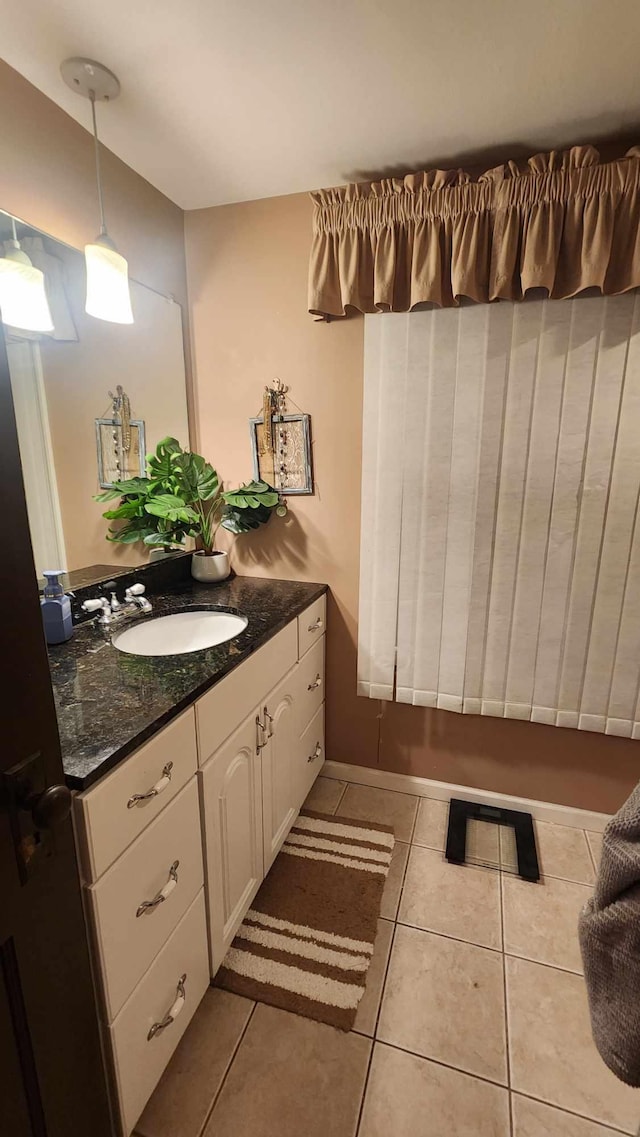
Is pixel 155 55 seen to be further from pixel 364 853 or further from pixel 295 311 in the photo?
pixel 364 853

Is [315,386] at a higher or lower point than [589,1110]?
higher

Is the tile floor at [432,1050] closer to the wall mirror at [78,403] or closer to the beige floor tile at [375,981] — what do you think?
the beige floor tile at [375,981]

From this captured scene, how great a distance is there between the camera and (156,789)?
917mm

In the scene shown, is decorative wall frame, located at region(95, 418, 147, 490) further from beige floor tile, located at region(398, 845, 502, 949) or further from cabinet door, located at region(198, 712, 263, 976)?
beige floor tile, located at region(398, 845, 502, 949)

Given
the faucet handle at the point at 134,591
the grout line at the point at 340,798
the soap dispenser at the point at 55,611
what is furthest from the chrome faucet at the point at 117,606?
the grout line at the point at 340,798

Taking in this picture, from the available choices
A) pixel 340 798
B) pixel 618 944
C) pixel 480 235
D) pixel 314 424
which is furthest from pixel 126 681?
pixel 480 235

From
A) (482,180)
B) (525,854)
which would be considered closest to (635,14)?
(482,180)

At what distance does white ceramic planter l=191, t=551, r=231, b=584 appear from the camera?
1859mm

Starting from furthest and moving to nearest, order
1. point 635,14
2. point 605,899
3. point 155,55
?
point 155,55 → point 635,14 → point 605,899

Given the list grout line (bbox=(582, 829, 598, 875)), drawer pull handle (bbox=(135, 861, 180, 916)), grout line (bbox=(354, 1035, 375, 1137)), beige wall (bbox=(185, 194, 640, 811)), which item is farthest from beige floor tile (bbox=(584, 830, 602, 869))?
drawer pull handle (bbox=(135, 861, 180, 916))

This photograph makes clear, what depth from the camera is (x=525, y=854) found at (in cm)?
169

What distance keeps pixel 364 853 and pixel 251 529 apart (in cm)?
123

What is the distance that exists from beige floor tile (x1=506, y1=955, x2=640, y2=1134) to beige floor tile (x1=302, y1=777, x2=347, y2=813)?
2.56 feet

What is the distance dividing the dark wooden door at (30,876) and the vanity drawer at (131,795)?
0.16 ft
